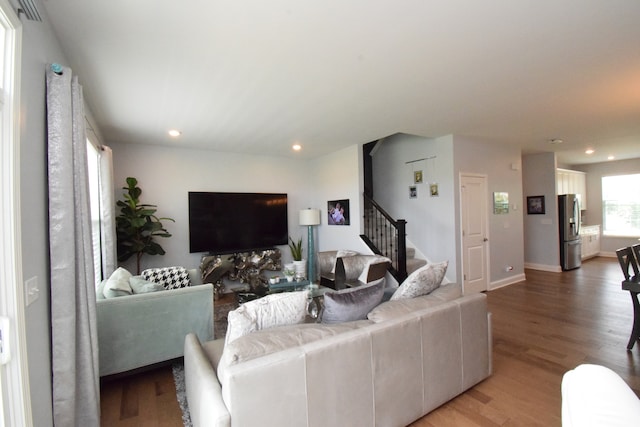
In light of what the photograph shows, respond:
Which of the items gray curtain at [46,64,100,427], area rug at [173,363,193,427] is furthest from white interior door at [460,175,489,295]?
gray curtain at [46,64,100,427]

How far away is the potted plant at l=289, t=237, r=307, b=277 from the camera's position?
538 cm

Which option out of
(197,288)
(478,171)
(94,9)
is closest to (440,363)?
(197,288)

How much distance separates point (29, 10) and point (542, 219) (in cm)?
809

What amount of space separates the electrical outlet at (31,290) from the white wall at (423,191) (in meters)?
4.58

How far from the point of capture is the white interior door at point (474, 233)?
15.1ft

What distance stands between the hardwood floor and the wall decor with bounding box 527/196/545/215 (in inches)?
90.5

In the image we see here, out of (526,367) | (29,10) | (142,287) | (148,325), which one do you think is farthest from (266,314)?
(526,367)

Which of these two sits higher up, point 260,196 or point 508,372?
point 260,196

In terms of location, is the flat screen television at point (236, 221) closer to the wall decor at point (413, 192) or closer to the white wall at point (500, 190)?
the wall decor at point (413, 192)

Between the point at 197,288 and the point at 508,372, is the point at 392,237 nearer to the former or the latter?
the point at 508,372

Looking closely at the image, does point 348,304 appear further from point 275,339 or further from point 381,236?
point 381,236

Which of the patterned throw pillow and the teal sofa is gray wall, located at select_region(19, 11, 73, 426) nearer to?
the teal sofa

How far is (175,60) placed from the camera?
2131 millimetres

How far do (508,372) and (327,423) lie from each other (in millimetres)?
1835
